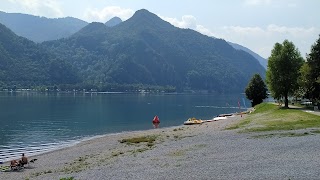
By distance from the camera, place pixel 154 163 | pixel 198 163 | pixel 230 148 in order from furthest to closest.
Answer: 1. pixel 230 148
2. pixel 154 163
3. pixel 198 163

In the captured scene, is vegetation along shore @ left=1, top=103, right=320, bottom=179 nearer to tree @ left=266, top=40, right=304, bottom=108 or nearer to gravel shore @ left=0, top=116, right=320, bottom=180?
gravel shore @ left=0, top=116, right=320, bottom=180

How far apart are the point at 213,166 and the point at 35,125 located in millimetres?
78653

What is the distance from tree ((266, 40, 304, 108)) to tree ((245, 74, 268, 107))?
37.9 meters

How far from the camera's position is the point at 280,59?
8275 centimetres

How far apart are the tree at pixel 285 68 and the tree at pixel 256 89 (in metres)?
37.9

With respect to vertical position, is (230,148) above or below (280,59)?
below

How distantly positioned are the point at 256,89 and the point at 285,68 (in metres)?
40.7

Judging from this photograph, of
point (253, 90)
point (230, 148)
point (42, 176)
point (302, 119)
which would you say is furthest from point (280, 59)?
point (42, 176)

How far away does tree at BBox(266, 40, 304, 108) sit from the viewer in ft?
270

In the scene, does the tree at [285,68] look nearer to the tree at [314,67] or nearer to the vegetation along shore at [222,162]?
the tree at [314,67]

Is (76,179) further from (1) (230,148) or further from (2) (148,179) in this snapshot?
(1) (230,148)

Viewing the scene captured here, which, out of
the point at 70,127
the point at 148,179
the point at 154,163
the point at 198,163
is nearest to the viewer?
the point at 148,179

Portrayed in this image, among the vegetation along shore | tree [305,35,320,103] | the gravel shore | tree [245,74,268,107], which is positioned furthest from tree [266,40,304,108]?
the gravel shore

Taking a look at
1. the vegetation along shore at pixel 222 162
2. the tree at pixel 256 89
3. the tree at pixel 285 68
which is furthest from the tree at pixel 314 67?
the tree at pixel 256 89
